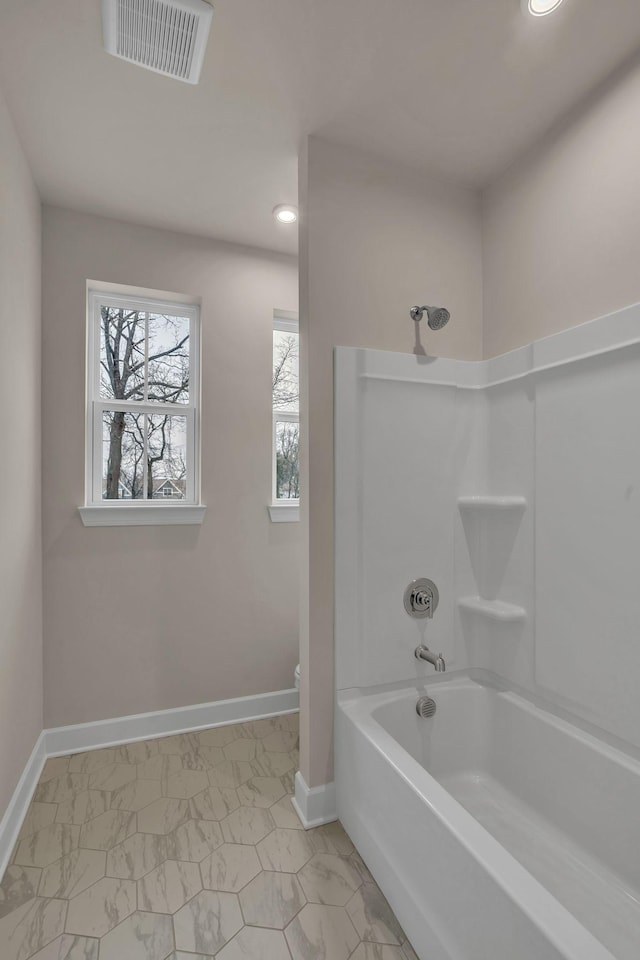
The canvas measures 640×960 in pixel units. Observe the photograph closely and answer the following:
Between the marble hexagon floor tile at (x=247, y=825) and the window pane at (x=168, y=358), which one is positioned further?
the window pane at (x=168, y=358)

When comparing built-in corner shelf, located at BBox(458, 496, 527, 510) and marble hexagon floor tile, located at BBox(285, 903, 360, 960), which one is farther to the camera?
built-in corner shelf, located at BBox(458, 496, 527, 510)

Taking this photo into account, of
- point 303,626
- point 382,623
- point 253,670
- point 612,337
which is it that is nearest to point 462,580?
point 382,623

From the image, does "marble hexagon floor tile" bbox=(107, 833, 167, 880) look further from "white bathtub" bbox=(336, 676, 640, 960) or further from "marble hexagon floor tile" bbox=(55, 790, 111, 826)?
"white bathtub" bbox=(336, 676, 640, 960)

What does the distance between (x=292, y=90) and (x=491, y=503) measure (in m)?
1.68

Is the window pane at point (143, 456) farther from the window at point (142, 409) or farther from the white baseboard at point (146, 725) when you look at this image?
the white baseboard at point (146, 725)

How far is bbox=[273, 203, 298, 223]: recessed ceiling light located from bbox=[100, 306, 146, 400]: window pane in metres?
0.88

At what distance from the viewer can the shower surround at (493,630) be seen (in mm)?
1377

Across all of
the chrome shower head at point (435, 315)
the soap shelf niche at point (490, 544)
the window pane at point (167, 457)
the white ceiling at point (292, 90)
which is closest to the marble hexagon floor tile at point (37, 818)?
the window pane at point (167, 457)

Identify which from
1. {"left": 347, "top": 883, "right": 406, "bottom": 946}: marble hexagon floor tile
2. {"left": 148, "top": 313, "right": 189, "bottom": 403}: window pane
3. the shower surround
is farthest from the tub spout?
{"left": 148, "top": 313, "right": 189, "bottom": 403}: window pane

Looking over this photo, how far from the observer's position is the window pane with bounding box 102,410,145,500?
2.53 m

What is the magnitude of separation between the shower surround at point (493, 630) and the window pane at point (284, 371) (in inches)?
40.7

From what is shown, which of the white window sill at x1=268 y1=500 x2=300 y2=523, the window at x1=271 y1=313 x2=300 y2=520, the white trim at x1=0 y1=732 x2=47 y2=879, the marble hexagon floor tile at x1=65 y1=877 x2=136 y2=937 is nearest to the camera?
the marble hexagon floor tile at x1=65 y1=877 x2=136 y2=937

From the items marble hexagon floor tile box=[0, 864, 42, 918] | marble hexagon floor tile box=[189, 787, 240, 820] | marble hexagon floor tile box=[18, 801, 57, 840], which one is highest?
marble hexagon floor tile box=[0, 864, 42, 918]

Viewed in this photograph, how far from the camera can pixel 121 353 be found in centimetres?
260
